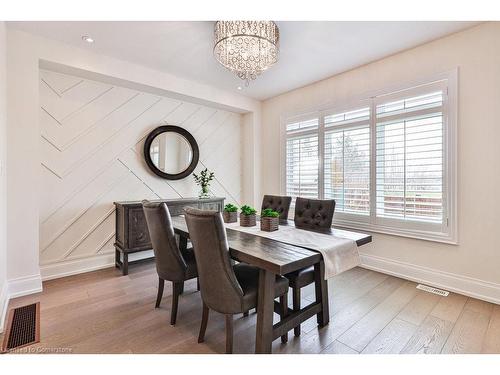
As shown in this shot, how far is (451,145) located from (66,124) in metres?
4.48

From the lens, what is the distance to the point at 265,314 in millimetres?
1600

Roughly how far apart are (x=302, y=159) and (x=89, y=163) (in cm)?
313

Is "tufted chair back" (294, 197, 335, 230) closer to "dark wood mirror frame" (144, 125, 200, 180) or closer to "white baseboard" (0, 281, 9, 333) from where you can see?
"dark wood mirror frame" (144, 125, 200, 180)

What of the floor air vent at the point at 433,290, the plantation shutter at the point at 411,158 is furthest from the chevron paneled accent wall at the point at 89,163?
the floor air vent at the point at 433,290

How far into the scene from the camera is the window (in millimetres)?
2750

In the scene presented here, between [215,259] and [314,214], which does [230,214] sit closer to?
[314,214]

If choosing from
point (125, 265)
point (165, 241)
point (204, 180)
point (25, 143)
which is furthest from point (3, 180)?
point (204, 180)

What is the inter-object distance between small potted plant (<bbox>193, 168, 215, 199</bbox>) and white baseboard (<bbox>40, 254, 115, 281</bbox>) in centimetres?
160

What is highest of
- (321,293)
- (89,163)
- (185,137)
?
(185,137)

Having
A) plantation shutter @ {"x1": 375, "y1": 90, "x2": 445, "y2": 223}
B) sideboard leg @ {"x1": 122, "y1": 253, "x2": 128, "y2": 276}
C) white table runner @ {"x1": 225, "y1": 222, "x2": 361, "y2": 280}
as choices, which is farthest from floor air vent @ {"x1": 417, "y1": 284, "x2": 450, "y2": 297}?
sideboard leg @ {"x1": 122, "y1": 253, "x2": 128, "y2": 276}

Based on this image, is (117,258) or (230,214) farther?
(117,258)

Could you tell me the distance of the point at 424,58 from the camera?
113 inches
